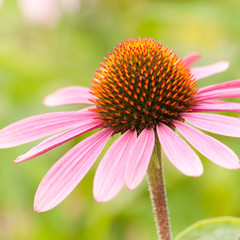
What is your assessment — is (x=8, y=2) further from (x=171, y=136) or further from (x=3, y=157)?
(x=171, y=136)

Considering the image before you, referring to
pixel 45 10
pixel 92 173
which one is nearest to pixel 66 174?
pixel 92 173

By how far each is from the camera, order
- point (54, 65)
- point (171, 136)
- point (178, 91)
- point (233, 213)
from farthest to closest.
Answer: point (54, 65), point (233, 213), point (178, 91), point (171, 136)

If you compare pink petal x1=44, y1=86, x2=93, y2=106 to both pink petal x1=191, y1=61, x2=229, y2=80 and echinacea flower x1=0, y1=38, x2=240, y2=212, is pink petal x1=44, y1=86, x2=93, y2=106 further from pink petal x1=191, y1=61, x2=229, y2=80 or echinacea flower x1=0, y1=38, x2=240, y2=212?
pink petal x1=191, y1=61, x2=229, y2=80

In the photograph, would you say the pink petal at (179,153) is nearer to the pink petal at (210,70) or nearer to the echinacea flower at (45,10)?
the pink petal at (210,70)

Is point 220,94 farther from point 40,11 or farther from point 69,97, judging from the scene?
point 40,11

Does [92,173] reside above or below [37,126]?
below

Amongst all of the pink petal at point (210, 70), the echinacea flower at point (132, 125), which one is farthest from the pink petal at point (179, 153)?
Answer: the pink petal at point (210, 70)

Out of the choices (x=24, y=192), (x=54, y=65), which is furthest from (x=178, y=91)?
(x=54, y=65)

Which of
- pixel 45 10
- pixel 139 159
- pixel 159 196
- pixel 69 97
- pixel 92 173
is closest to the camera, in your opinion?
pixel 139 159
